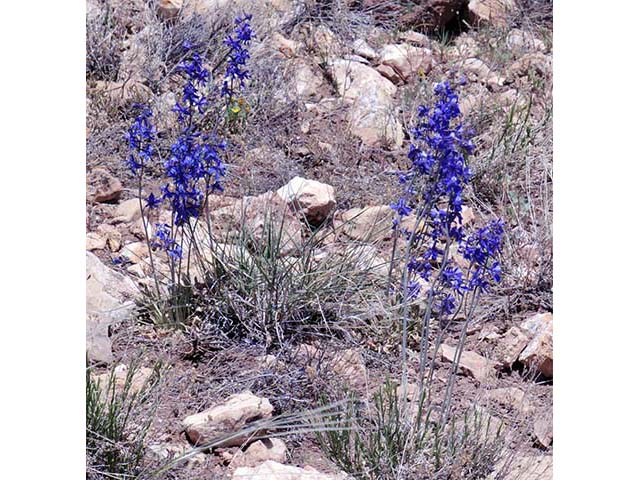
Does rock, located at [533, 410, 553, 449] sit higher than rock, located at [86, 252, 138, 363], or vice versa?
rock, located at [86, 252, 138, 363]

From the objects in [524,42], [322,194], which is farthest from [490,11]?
[322,194]

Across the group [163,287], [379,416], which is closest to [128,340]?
[163,287]

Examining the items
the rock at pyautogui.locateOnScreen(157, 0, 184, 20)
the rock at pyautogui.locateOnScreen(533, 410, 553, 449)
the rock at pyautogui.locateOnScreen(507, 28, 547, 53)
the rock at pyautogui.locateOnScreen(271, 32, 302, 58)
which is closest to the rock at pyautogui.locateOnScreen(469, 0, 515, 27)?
the rock at pyautogui.locateOnScreen(507, 28, 547, 53)

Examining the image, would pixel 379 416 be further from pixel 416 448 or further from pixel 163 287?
pixel 163 287

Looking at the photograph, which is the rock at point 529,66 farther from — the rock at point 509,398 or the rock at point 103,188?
the rock at point 509,398

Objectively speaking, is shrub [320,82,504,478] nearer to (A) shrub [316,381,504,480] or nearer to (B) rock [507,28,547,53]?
(A) shrub [316,381,504,480]
